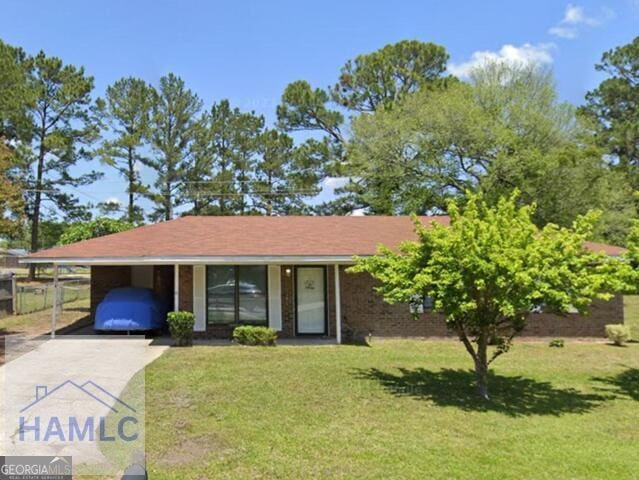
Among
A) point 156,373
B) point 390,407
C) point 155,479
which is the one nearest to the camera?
point 155,479

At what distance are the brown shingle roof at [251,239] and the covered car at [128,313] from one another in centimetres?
134

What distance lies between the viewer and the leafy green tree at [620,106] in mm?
31766

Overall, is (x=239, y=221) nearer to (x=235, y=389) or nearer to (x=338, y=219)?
(x=338, y=219)

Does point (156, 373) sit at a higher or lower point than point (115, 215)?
lower

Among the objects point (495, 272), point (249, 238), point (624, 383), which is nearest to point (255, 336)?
point (249, 238)

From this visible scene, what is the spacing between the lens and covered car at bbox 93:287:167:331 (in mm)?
13641

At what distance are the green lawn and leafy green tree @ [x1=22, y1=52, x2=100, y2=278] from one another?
2647cm

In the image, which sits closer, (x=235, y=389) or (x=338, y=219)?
(x=235, y=389)

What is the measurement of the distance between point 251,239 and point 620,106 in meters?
30.5

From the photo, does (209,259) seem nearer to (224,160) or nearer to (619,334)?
(619,334)

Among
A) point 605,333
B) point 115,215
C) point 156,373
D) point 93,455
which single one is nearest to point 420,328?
point 605,333

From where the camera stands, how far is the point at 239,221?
17594 millimetres

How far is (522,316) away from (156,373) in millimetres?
6451

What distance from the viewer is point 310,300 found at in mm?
14281
